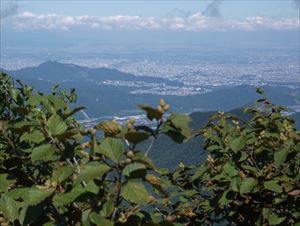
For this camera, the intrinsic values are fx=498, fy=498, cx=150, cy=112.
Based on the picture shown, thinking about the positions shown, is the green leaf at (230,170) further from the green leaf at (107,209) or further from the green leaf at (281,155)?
the green leaf at (107,209)

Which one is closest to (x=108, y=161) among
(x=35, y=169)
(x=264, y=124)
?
(x=35, y=169)

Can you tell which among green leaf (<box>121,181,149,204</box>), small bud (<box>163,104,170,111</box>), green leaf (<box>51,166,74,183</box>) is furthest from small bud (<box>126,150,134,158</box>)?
green leaf (<box>51,166,74,183</box>)

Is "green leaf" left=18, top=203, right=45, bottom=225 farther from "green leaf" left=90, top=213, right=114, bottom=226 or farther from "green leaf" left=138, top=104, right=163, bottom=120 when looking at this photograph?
"green leaf" left=138, top=104, right=163, bottom=120

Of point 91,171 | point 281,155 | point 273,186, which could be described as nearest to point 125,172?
point 91,171

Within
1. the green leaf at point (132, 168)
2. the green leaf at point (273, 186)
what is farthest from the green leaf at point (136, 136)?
the green leaf at point (273, 186)

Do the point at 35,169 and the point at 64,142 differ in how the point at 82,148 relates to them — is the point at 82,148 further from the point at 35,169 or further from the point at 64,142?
the point at 35,169
